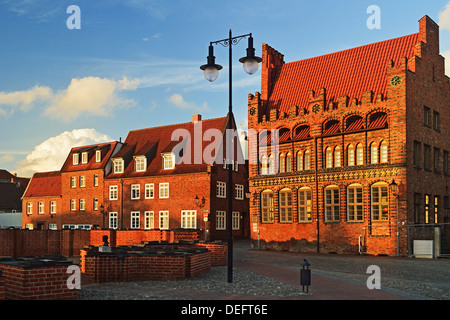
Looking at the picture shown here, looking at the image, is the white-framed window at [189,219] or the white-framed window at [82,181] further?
the white-framed window at [82,181]

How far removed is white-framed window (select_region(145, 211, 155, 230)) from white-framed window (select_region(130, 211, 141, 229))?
40.6 inches

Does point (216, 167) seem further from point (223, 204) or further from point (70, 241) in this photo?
point (70, 241)

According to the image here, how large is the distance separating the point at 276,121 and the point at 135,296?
27.0m

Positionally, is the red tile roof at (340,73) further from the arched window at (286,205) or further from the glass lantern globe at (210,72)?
the glass lantern globe at (210,72)

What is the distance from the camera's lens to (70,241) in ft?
99.3

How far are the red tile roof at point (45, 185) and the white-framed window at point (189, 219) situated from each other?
21.2 meters

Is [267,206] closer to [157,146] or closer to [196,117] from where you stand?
[196,117]

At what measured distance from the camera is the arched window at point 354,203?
32469 mm

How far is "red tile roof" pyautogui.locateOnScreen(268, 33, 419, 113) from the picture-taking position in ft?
112

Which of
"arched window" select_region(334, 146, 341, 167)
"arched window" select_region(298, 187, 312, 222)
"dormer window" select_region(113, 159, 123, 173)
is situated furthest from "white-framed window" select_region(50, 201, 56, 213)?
"arched window" select_region(334, 146, 341, 167)

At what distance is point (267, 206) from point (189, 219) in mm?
11254

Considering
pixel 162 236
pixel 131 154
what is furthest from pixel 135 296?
pixel 131 154

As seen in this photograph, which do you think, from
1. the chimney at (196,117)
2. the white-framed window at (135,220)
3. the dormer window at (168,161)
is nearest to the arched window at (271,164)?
the dormer window at (168,161)

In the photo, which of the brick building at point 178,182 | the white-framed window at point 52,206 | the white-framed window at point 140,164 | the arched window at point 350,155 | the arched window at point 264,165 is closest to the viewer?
the arched window at point 350,155
